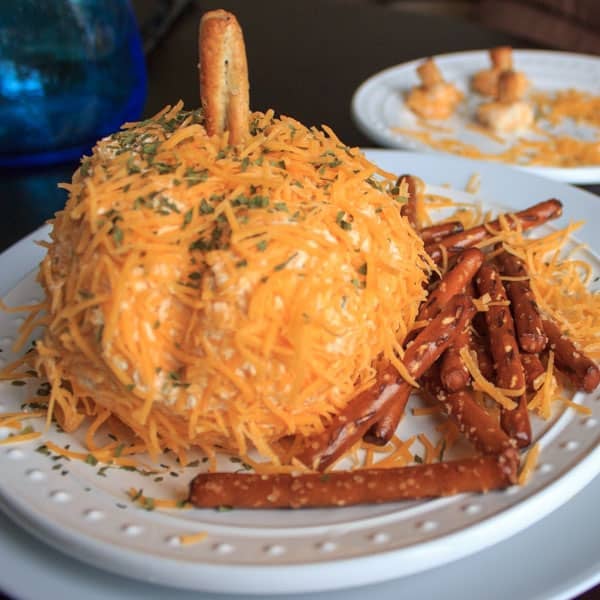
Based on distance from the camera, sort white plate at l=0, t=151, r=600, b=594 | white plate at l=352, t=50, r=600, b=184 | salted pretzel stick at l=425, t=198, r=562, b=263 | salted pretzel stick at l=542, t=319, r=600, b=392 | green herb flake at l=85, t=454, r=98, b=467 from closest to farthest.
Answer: white plate at l=0, t=151, r=600, b=594, green herb flake at l=85, t=454, r=98, b=467, salted pretzel stick at l=542, t=319, r=600, b=392, salted pretzel stick at l=425, t=198, r=562, b=263, white plate at l=352, t=50, r=600, b=184

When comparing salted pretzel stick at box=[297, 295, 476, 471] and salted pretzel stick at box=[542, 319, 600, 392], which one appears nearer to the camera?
salted pretzel stick at box=[297, 295, 476, 471]

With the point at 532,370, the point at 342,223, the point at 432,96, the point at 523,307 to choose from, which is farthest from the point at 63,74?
the point at 532,370

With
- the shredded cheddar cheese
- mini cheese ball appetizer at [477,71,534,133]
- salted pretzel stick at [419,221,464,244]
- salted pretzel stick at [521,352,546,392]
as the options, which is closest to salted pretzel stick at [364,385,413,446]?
salted pretzel stick at [521,352,546,392]

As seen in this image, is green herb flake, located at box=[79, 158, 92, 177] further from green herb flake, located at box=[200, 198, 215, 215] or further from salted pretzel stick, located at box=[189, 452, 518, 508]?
salted pretzel stick, located at box=[189, 452, 518, 508]

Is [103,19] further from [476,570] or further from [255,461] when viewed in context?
[476,570]

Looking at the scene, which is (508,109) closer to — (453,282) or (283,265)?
(453,282)

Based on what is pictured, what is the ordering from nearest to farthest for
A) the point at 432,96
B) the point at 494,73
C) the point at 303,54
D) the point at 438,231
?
the point at 438,231
the point at 432,96
the point at 494,73
the point at 303,54
